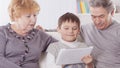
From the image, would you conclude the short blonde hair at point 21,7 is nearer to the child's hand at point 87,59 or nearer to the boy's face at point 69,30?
the boy's face at point 69,30

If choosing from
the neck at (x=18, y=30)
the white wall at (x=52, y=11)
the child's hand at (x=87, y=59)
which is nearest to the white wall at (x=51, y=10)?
the white wall at (x=52, y=11)

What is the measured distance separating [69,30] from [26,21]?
33cm

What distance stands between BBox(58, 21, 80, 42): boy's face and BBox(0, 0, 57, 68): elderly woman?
0.22 metres

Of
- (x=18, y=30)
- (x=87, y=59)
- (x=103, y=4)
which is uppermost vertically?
→ (x=103, y=4)

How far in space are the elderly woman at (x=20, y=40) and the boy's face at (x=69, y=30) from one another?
0.22 meters

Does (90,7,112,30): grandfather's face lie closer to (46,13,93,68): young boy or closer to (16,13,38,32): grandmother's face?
(46,13,93,68): young boy

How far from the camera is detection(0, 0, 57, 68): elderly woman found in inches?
72.4

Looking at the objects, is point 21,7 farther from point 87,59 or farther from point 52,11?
point 52,11

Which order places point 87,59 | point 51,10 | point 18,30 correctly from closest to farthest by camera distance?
point 87,59
point 18,30
point 51,10

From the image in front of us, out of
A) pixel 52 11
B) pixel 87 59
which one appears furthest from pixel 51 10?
pixel 87 59

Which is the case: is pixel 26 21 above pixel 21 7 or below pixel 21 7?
below

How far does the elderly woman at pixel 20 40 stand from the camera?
1839 mm

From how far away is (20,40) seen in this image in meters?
1.88

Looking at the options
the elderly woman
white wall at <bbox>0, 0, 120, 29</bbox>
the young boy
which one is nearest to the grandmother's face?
the elderly woman
